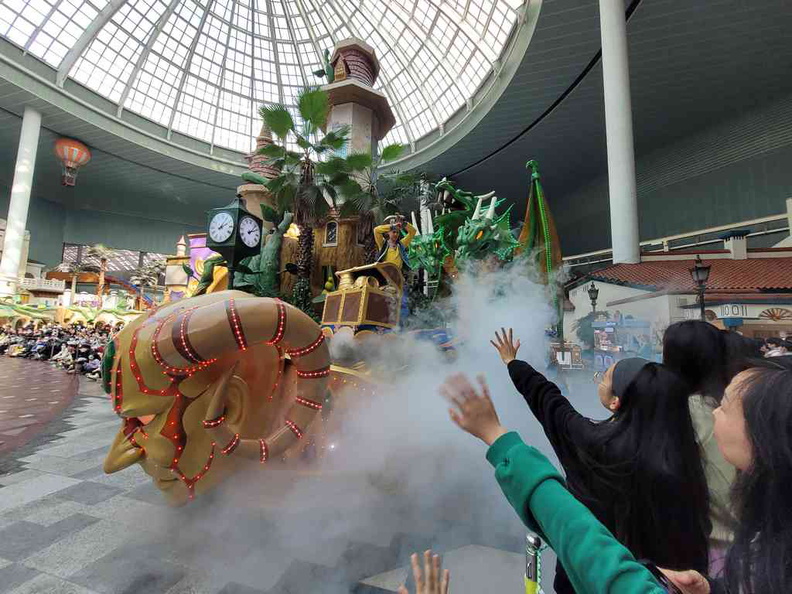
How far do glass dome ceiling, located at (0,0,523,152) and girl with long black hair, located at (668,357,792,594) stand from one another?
18.0 meters

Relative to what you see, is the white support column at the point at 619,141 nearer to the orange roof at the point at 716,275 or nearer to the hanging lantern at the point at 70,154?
the orange roof at the point at 716,275

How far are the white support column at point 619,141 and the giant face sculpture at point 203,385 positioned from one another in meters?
8.52

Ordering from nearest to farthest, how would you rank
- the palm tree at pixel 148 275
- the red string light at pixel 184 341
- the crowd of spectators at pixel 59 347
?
the red string light at pixel 184 341
the crowd of spectators at pixel 59 347
the palm tree at pixel 148 275

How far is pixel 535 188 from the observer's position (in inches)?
162

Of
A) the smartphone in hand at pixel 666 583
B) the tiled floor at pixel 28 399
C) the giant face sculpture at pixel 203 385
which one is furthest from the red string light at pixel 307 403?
the tiled floor at pixel 28 399

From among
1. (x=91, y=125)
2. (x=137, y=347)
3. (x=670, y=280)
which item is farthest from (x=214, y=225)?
(x=91, y=125)

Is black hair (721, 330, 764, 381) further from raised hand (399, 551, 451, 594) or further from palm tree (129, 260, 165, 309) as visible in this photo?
palm tree (129, 260, 165, 309)

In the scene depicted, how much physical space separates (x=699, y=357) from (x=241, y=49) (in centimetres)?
3138

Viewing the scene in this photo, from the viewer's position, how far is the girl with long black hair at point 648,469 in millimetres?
1056

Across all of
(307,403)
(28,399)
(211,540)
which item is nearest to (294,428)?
(307,403)

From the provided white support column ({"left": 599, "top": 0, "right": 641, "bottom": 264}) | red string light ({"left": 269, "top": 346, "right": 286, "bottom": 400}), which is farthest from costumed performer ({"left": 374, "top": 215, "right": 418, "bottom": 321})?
white support column ({"left": 599, "top": 0, "right": 641, "bottom": 264})

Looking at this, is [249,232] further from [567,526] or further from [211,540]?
[567,526]

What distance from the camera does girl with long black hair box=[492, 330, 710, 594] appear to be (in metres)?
1.06

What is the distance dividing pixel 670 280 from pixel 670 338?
18.6 ft
